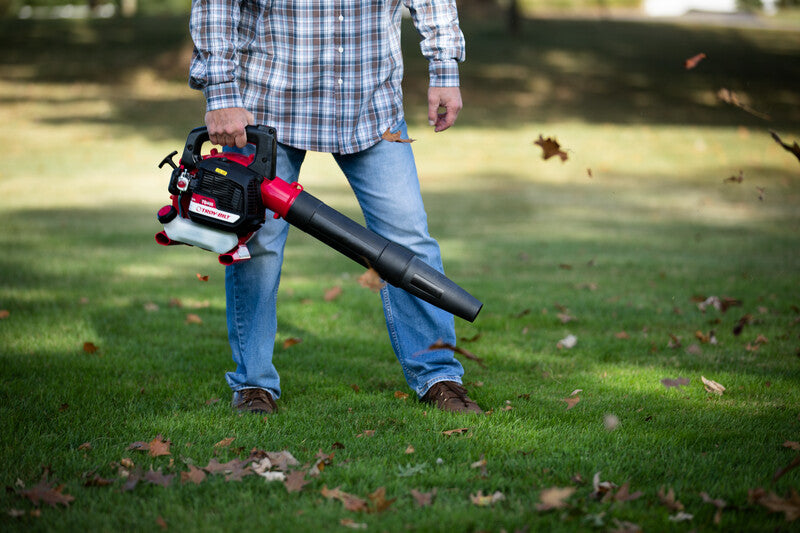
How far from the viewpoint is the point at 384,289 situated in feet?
→ 12.0

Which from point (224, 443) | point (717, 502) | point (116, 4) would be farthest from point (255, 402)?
point (116, 4)

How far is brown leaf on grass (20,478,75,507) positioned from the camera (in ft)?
8.32

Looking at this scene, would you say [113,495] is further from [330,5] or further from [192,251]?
[192,251]

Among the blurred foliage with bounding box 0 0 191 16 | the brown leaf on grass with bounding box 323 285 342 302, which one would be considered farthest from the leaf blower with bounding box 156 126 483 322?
the blurred foliage with bounding box 0 0 191 16

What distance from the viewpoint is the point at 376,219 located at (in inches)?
138

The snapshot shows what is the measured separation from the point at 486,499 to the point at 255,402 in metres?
1.28

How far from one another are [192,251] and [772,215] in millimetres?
7052

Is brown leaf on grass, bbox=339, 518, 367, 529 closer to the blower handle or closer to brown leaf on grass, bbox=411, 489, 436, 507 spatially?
brown leaf on grass, bbox=411, 489, 436, 507

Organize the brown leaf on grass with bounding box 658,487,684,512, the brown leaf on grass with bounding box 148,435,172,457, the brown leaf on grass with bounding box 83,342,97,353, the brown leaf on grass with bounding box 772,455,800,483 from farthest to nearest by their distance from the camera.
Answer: the brown leaf on grass with bounding box 83,342,97,353 → the brown leaf on grass with bounding box 148,435,172,457 → the brown leaf on grass with bounding box 772,455,800,483 → the brown leaf on grass with bounding box 658,487,684,512

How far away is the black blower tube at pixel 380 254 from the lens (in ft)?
10.4

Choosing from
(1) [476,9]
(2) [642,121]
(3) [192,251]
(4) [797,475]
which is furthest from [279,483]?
(1) [476,9]

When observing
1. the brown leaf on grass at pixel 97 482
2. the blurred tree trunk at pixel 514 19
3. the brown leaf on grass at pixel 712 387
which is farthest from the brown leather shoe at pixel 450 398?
the blurred tree trunk at pixel 514 19

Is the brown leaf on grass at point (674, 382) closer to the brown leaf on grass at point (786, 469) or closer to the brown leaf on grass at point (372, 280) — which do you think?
the brown leaf on grass at point (786, 469)

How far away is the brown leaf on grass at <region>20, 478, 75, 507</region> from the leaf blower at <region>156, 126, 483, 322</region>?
1.03m
